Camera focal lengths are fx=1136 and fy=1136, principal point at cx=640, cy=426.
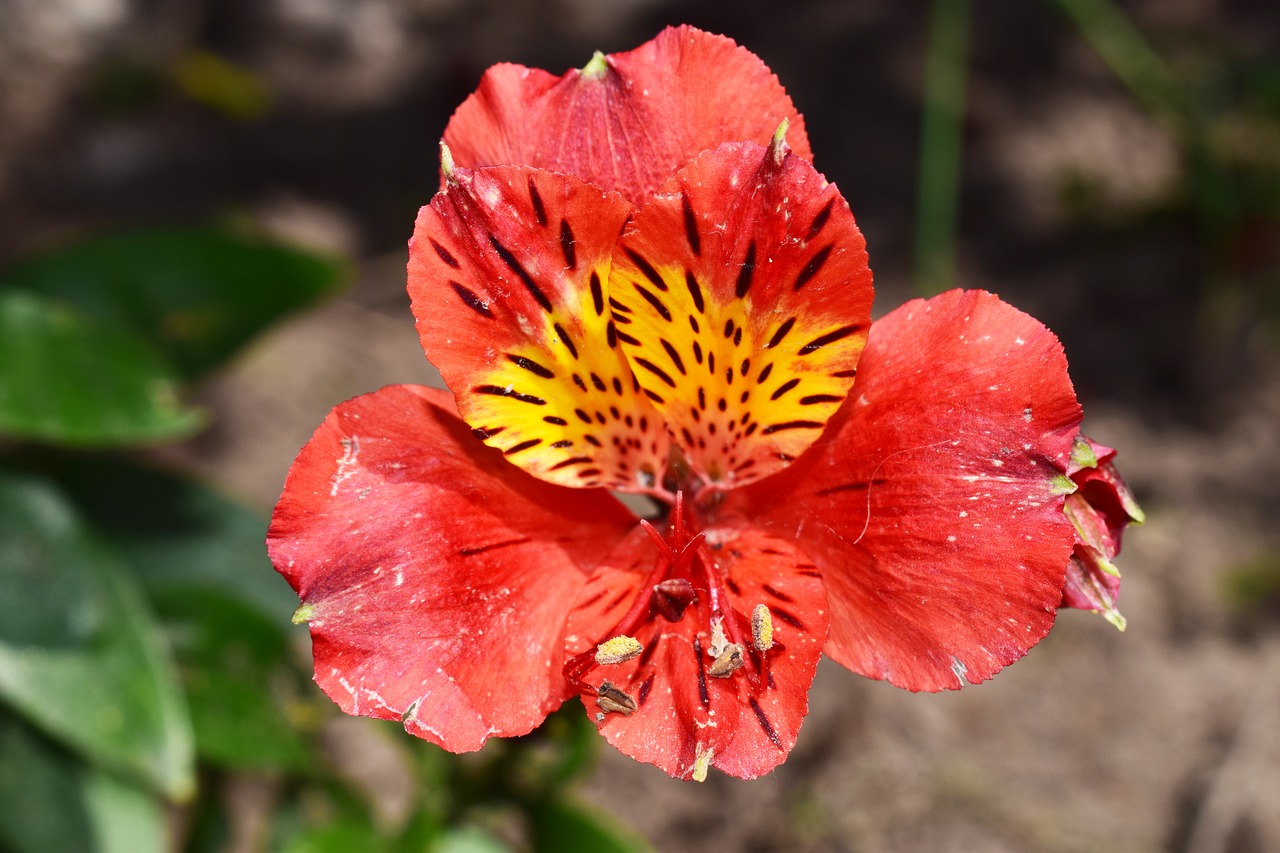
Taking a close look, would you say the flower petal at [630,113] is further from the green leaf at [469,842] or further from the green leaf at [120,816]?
the green leaf at [120,816]

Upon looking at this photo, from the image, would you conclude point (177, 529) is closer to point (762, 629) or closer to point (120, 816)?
point (120, 816)

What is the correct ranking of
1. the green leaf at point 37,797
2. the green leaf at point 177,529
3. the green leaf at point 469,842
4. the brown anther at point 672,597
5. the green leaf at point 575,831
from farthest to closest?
the green leaf at point 177,529 < the green leaf at point 469,842 < the green leaf at point 37,797 < the green leaf at point 575,831 < the brown anther at point 672,597

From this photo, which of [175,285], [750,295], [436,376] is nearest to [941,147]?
[436,376]

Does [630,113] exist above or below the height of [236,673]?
above

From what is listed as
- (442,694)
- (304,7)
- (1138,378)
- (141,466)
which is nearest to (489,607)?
(442,694)

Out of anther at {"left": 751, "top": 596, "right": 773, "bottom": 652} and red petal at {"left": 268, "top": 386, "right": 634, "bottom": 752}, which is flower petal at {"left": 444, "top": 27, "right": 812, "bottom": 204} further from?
anther at {"left": 751, "top": 596, "right": 773, "bottom": 652}

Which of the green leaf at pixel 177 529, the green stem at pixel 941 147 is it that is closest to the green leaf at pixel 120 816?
the green leaf at pixel 177 529

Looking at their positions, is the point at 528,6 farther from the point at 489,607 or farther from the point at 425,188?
the point at 489,607

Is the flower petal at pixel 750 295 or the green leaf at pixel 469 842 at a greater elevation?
the flower petal at pixel 750 295
